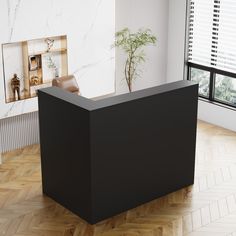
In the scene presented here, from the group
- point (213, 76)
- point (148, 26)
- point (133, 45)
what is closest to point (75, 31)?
point (133, 45)

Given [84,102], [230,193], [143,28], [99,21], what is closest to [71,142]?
[84,102]

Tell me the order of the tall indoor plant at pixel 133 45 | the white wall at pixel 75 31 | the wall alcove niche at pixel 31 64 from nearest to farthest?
1. the white wall at pixel 75 31
2. the wall alcove niche at pixel 31 64
3. the tall indoor plant at pixel 133 45

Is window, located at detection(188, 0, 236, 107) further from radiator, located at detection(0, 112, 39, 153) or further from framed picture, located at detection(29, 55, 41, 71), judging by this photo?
radiator, located at detection(0, 112, 39, 153)

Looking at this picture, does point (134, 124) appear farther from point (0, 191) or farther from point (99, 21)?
point (99, 21)

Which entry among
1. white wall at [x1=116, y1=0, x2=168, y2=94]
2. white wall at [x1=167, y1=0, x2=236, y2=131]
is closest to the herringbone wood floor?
white wall at [x1=167, y1=0, x2=236, y2=131]

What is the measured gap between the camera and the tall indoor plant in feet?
26.7

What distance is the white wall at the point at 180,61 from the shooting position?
27.8ft

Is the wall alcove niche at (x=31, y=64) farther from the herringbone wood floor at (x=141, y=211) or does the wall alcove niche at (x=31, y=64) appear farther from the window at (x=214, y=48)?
the window at (x=214, y=48)

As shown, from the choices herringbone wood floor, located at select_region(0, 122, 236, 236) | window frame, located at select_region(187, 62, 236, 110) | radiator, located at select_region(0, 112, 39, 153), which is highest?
window frame, located at select_region(187, 62, 236, 110)

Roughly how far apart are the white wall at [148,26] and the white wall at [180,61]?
3.7 inches

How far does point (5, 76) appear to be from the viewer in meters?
7.18

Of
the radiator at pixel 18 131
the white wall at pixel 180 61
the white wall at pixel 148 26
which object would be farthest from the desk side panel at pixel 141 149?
the white wall at pixel 148 26

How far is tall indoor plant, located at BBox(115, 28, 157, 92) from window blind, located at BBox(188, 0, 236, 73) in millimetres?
659

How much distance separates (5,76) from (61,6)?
1.17 meters
